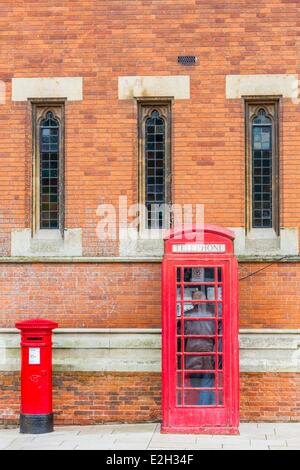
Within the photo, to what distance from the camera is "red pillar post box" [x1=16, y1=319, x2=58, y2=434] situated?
11.3 meters

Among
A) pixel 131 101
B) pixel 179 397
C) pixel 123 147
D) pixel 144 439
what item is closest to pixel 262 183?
pixel 123 147

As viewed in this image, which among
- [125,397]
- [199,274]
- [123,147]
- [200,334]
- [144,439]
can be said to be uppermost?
[123,147]

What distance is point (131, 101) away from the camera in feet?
40.5

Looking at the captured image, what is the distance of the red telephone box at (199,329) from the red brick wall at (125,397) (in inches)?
40.8

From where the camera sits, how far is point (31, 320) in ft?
37.7

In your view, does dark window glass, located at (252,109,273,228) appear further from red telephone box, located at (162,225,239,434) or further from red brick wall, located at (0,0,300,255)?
red telephone box, located at (162,225,239,434)

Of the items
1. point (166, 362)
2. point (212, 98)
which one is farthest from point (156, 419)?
point (212, 98)

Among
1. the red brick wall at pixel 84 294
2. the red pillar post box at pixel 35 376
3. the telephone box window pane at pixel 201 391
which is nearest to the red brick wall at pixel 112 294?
the red brick wall at pixel 84 294

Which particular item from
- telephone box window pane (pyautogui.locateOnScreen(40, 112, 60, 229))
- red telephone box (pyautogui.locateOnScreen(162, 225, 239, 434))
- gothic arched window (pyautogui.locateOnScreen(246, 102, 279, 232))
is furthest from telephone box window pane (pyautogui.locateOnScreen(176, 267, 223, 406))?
telephone box window pane (pyautogui.locateOnScreen(40, 112, 60, 229))

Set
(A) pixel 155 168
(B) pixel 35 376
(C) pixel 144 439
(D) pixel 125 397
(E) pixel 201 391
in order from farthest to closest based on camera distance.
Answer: (A) pixel 155 168, (D) pixel 125 397, (B) pixel 35 376, (E) pixel 201 391, (C) pixel 144 439

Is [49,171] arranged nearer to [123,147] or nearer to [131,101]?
[123,147]

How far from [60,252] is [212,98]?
322 cm

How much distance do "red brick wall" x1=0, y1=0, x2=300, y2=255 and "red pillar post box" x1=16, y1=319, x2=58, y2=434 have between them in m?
1.54

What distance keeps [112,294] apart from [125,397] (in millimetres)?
1503
